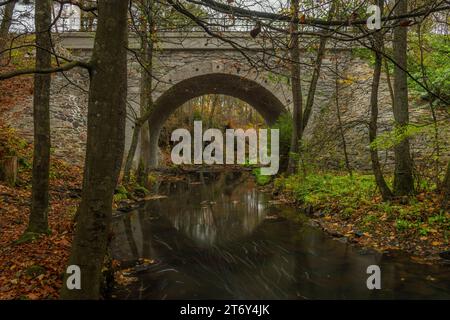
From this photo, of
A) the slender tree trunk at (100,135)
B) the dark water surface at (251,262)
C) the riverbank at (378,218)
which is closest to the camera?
the slender tree trunk at (100,135)

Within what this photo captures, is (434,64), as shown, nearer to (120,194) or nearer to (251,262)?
(251,262)

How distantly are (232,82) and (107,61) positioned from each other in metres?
15.8

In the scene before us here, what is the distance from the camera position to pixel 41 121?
18.0 feet

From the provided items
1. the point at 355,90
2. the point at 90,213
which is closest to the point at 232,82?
the point at 355,90

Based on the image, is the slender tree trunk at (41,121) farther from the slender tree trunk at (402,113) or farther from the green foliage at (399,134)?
the slender tree trunk at (402,113)

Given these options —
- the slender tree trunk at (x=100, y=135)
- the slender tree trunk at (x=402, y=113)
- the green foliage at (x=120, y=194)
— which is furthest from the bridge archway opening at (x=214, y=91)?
the slender tree trunk at (x=100, y=135)

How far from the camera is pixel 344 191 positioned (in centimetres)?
966

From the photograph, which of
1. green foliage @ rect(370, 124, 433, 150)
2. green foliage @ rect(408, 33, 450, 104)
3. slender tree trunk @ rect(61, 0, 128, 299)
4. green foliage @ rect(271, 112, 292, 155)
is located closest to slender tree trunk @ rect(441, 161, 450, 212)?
green foliage @ rect(370, 124, 433, 150)

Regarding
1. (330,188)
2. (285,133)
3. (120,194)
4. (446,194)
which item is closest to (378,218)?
(446,194)

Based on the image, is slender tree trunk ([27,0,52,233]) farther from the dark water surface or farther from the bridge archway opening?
the bridge archway opening

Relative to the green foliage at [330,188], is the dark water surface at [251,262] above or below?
below

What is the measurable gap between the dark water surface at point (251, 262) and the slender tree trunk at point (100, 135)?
1.90 meters

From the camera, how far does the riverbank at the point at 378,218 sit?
6.40 m

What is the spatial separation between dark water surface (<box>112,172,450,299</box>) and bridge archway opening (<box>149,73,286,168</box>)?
8.24 meters
